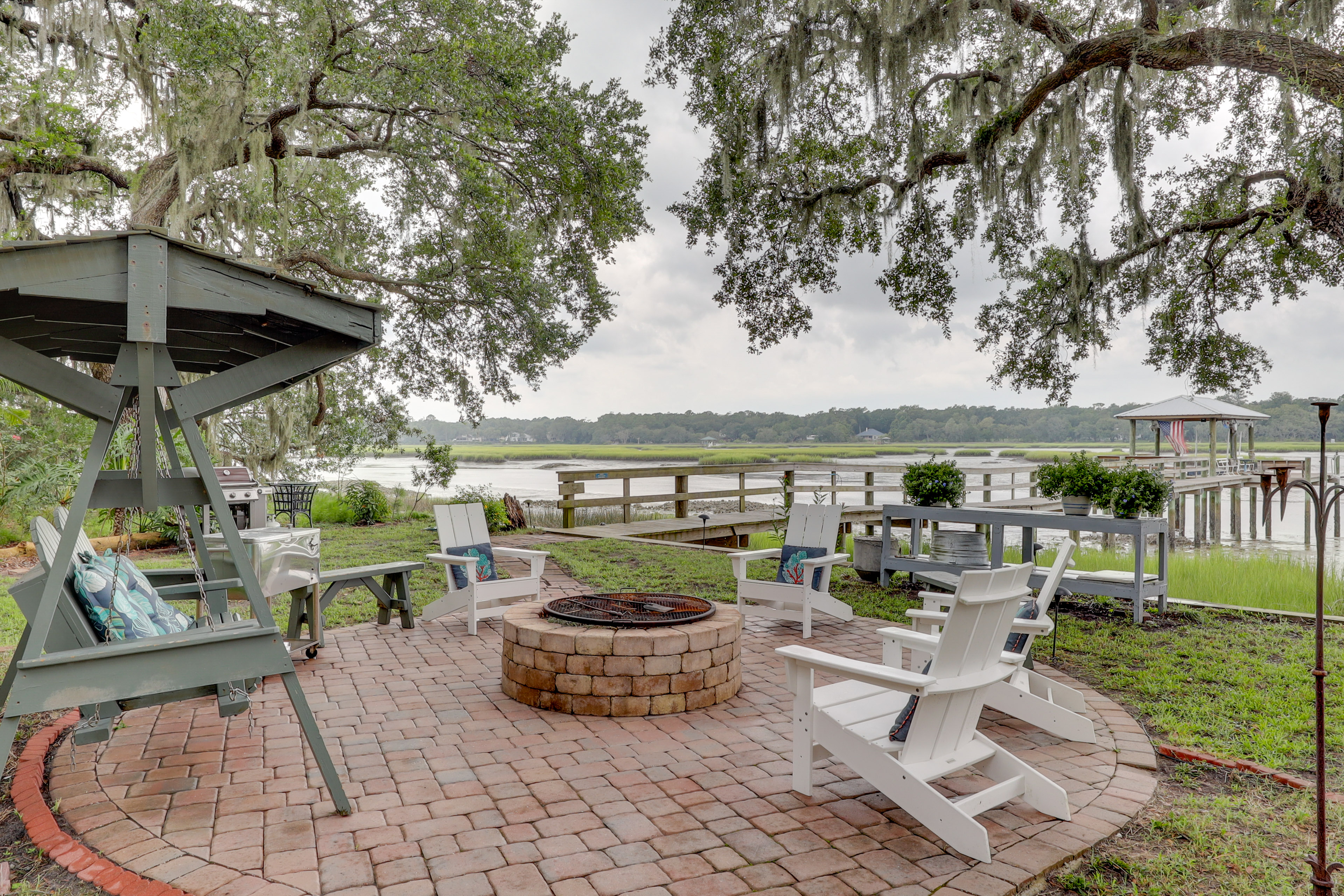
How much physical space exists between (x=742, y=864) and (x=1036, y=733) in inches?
74.3

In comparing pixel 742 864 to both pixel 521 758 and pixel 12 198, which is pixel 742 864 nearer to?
pixel 521 758

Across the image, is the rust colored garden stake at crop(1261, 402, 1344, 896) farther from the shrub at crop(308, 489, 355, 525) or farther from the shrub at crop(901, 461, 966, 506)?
the shrub at crop(308, 489, 355, 525)

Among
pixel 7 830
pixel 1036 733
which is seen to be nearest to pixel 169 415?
pixel 7 830

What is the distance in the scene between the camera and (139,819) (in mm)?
2562

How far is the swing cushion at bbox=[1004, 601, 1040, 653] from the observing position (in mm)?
3441

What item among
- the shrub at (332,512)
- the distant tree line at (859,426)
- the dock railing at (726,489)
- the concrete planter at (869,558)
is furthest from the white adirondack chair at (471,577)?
the distant tree line at (859,426)

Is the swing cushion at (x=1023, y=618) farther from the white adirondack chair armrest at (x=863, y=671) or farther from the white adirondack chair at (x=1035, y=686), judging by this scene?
the white adirondack chair armrest at (x=863, y=671)

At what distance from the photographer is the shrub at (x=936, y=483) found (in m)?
6.77

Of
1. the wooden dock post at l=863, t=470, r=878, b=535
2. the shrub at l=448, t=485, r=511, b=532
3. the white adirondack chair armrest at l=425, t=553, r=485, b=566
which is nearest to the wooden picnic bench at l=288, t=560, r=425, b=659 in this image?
the white adirondack chair armrest at l=425, t=553, r=485, b=566

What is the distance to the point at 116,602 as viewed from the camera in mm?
2898

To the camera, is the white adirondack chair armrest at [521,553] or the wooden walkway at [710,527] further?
the wooden walkway at [710,527]

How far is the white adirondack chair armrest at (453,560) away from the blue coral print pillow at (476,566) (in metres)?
0.03

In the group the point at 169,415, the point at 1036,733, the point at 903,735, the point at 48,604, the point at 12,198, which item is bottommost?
the point at 1036,733

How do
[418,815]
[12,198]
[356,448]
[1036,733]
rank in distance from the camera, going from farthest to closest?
1. [356,448]
2. [12,198]
3. [1036,733]
4. [418,815]
